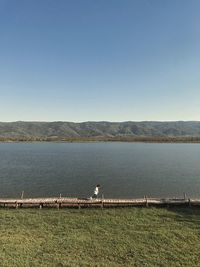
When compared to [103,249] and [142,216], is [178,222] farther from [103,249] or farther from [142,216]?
[103,249]

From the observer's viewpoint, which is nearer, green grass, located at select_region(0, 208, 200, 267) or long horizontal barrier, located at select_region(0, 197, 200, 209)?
green grass, located at select_region(0, 208, 200, 267)

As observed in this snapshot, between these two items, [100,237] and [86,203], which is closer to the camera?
[100,237]

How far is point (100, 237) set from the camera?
23422 mm

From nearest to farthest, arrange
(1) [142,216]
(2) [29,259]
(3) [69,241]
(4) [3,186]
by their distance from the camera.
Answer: (2) [29,259]
(3) [69,241]
(1) [142,216]
(4) [3,186]

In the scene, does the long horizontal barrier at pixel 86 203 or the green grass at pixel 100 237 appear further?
the long horizontal barrier at pixel 86 203

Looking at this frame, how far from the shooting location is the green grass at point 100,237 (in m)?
19.6

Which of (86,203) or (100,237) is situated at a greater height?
(86,203)

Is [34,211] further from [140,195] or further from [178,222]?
[140,195]

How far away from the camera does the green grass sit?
1961 centimetres

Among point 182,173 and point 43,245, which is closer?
point 43,245

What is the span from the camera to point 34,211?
103ft

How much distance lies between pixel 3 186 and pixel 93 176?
20.0m

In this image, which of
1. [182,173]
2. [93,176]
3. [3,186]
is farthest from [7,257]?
[182,173]

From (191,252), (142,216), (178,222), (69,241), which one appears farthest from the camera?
(142,216)
